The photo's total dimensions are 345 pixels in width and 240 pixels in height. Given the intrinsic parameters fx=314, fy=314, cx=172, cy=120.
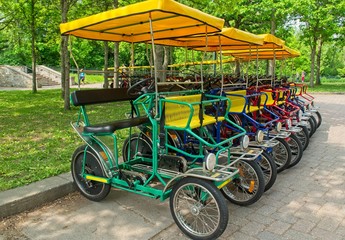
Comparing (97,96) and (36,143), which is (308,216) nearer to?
(97,96)

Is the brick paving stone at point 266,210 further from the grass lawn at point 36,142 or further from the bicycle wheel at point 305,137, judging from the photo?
the bicycle wheel at point 305,137

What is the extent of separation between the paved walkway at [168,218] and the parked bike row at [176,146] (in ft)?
0.72

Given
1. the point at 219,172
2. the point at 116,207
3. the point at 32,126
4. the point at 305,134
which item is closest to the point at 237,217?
the point at 219,172

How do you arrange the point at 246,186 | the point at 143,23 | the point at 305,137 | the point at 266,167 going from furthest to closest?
the point at 305,137, the point at 266,167, the point at 143,23, the point at 246,186

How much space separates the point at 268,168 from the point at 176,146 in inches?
52.3

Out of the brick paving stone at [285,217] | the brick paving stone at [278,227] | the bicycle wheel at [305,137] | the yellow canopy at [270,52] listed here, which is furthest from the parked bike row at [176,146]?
the yellow canopy at [270,52]

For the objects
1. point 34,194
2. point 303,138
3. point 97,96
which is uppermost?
point 97,96

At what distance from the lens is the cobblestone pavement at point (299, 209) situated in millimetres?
3342

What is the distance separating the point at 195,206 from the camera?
3332 mm

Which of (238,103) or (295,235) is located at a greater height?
(238,103)

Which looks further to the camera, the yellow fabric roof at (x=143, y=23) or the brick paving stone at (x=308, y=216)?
the brick paving stone at (x=308, y=216)

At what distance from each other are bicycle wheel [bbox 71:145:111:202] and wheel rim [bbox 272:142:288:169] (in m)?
2.89

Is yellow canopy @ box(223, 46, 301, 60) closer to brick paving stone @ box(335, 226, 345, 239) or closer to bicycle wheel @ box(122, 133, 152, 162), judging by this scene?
bicycle wheel @ box(122, 133, 152, 162)

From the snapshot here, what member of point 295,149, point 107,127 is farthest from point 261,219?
point 295,149
